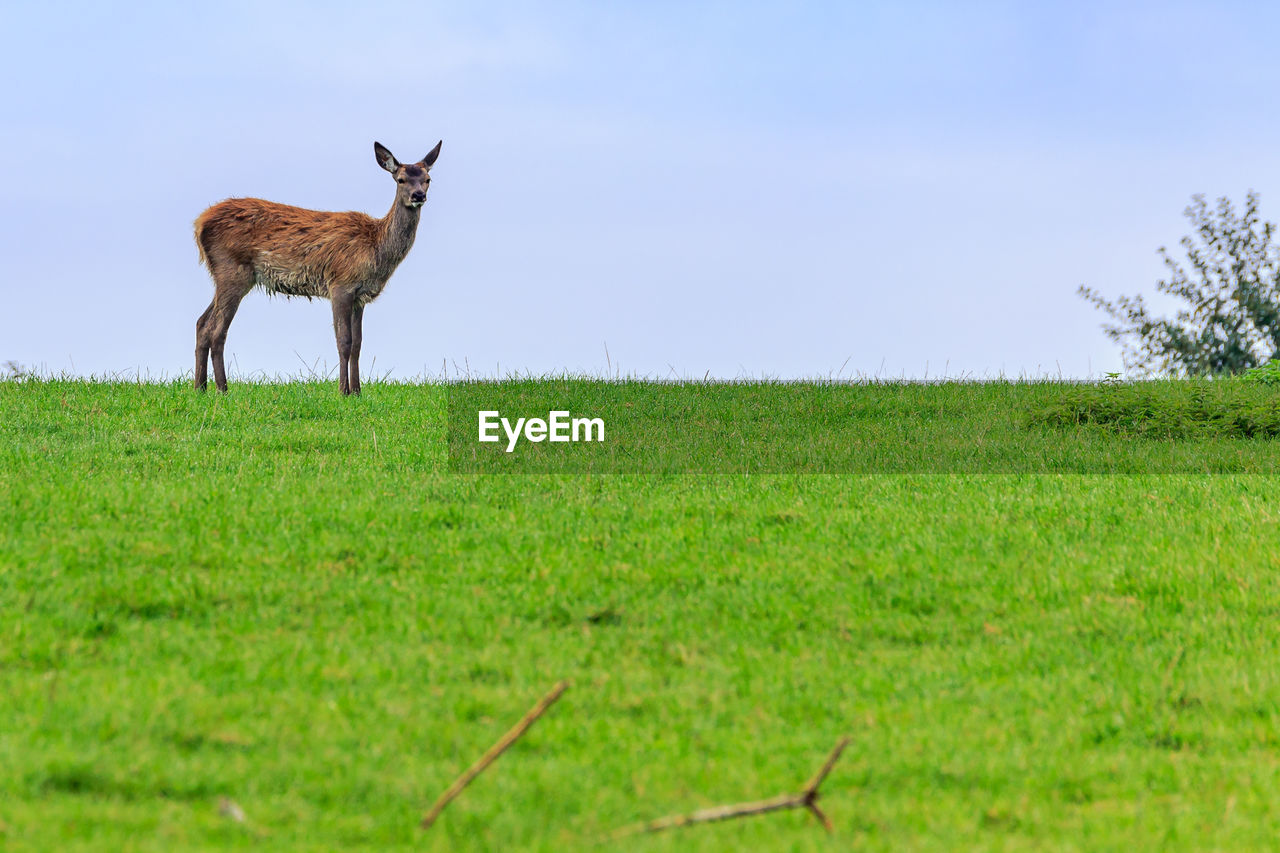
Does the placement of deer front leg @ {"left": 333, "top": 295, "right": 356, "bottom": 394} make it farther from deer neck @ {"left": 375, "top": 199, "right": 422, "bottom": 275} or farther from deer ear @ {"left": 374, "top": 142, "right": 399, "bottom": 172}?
deer ear @ {"left": 374, "top": 142, "right": 399, "bottom": 172}

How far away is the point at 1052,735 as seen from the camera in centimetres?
708

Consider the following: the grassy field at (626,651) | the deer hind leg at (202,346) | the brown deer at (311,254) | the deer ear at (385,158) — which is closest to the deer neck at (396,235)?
the brown deer at (311,254)

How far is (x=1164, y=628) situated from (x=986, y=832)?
4.15 meters

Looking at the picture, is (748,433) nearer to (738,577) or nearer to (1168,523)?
(1168,523)

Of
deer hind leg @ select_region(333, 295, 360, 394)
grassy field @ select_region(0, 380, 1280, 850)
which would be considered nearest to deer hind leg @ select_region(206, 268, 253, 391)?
deer hind leg @ select_region(333, 295, 360, 394)

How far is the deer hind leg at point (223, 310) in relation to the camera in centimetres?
2044

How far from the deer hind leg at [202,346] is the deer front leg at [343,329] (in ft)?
7.74

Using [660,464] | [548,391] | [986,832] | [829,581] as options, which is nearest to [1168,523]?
[829,581]

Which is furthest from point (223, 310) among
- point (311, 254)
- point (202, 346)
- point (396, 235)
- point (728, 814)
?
point (728, 814)

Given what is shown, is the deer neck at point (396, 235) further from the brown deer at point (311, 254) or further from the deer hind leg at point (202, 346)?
the deer hind leg at point (202, 346)

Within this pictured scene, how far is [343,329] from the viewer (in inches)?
787

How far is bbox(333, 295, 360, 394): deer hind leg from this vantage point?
782 inches

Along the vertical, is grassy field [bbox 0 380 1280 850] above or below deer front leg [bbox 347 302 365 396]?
below

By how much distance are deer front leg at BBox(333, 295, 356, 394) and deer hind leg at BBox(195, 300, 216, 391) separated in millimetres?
2359
